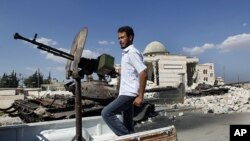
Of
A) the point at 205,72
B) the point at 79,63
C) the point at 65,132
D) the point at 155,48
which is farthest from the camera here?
the point at 205,72

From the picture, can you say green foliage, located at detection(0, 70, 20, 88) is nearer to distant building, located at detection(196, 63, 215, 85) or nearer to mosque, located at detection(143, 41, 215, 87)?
mosque, located at detection(143, 41, 215, 87)

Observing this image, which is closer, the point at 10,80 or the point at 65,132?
the point at 65,132

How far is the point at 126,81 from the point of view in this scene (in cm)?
442

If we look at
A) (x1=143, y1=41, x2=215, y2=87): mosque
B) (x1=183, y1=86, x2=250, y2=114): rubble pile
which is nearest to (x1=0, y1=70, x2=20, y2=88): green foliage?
(x1=143, y1=41, x2=215, y2=87): mosque

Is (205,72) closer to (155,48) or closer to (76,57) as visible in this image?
(155,48)

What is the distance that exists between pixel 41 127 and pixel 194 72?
8368 centimetres

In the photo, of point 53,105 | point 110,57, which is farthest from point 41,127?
point 53,105

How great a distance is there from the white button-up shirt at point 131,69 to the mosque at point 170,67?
66.5 metres

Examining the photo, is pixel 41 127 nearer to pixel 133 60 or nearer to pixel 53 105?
pixel 133 60

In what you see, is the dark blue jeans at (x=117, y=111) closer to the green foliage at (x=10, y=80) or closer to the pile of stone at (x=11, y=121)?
the pile of stone at (x=11, y=121)

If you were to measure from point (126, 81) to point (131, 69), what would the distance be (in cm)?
16

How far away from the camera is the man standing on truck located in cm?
433

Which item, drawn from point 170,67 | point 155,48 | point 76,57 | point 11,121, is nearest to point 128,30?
point 76,57

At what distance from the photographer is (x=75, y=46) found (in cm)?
414
